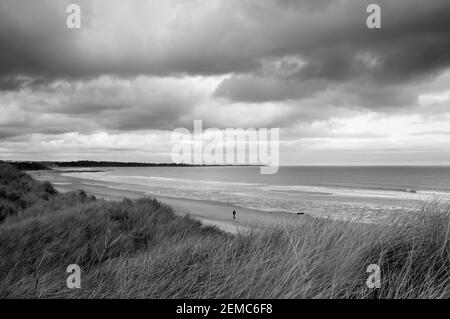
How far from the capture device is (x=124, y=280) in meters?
3.44

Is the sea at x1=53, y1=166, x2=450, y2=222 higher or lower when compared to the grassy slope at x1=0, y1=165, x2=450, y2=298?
lower

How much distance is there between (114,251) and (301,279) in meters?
3.98

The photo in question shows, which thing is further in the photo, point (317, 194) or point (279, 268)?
point (317, 194)

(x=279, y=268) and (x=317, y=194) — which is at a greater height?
(x=279, y=268)

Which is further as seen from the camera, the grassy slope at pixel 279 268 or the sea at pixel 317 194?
the sea at pixel 317 194

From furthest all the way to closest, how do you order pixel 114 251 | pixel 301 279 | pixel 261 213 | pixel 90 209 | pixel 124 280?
pixel 261 213 → pixel 90 209 → pixel 114 251 → pixel 124 280 → pixel 301 279

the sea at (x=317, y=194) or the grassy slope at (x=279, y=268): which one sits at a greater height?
the grassy slope at (x=279, y=268)

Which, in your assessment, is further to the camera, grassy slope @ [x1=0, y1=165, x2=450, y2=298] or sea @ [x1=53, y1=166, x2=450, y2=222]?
sea @ [x1=53, y1=166, x2=450, y2=222]

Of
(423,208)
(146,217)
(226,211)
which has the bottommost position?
(226,211)
